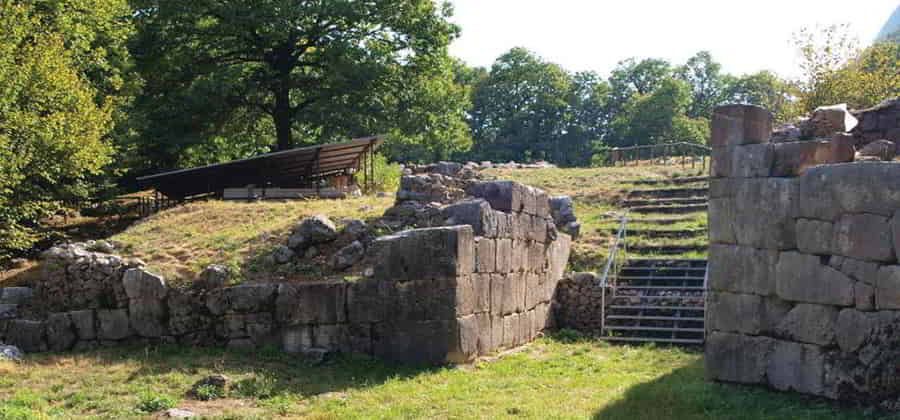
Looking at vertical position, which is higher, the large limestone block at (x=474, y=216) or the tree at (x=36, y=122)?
the tree at (x=36, y=122)

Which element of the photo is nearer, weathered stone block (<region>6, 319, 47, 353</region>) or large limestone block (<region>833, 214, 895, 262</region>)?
large limestone block (<region>833, 214, 895, 262</region>)

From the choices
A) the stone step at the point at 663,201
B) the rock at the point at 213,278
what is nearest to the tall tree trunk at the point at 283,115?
the stone step at the point at 663,201

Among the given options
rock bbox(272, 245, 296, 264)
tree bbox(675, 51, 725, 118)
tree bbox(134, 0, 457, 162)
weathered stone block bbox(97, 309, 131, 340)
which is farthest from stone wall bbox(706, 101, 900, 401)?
tree bbox(675, 51, 725, 118)

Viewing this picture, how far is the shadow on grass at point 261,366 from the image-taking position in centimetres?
1269

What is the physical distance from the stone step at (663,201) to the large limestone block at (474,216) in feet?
40.9

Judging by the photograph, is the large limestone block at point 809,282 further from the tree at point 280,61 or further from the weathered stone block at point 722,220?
the tree at point 280,61

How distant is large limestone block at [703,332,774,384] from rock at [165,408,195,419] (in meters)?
7.01

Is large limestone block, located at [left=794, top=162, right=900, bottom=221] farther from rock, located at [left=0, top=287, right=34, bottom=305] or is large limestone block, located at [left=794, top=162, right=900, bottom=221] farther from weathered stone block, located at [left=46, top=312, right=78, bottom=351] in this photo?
rock, located at [left=0, top=287, right=34, bottom=305]

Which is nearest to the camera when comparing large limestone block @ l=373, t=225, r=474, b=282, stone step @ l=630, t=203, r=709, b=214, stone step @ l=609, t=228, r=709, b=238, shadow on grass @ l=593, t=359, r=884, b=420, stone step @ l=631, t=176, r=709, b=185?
shadow on grass @ l=593, t=359, r=884, b=420

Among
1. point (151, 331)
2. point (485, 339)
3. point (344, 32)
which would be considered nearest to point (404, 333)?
point (485, 339)

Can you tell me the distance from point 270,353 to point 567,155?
58.3 m

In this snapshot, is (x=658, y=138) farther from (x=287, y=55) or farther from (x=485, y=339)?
(x=485, y=339)

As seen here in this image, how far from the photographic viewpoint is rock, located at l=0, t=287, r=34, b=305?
16172mm

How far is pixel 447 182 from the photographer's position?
18.8m
